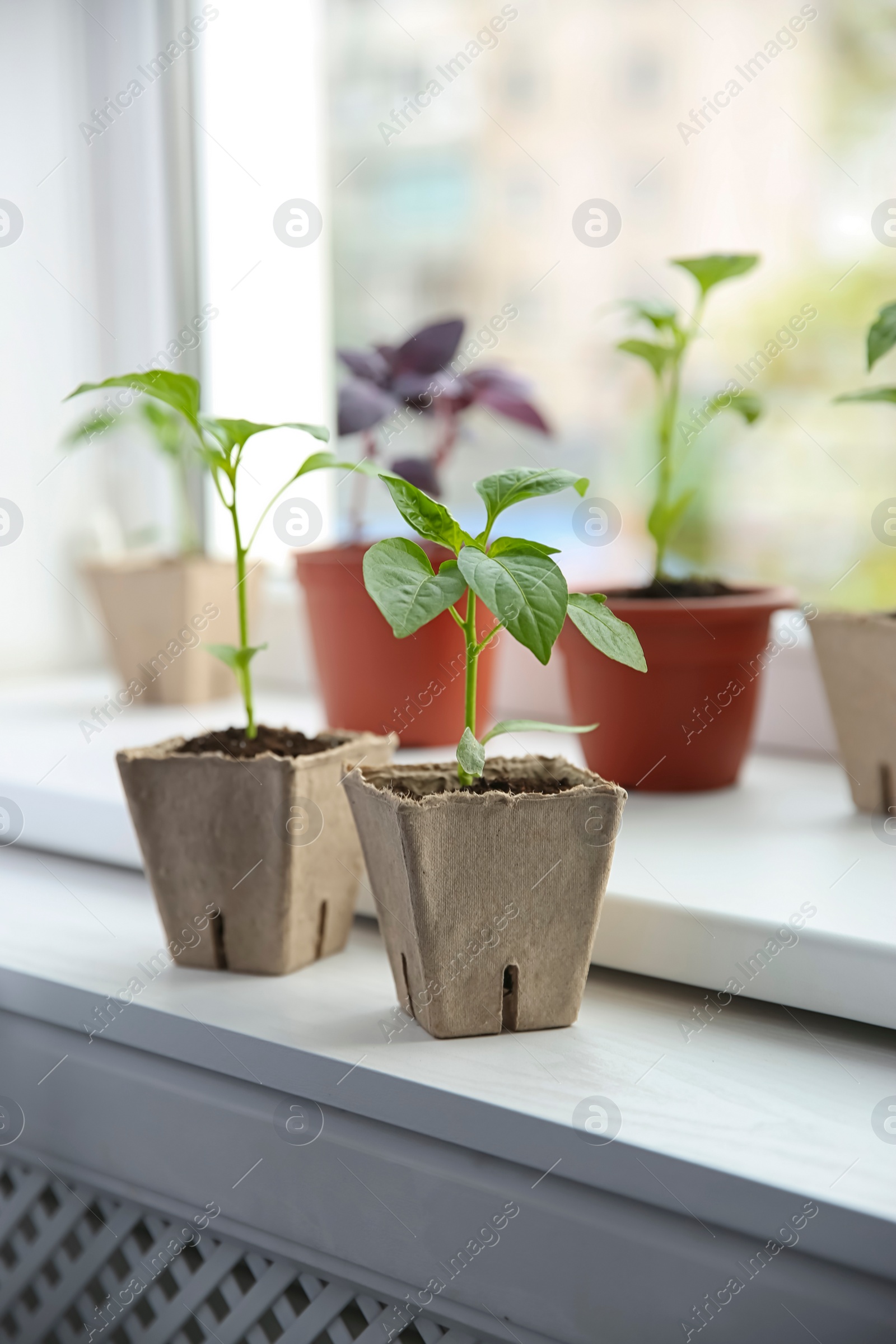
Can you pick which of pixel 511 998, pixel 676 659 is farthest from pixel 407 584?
pixel 676 659

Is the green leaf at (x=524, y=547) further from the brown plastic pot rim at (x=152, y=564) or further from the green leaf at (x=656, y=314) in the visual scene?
the brown plastic pot rim at (x=152, y=564)

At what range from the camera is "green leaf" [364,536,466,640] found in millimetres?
688

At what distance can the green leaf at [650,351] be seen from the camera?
1.06 meters

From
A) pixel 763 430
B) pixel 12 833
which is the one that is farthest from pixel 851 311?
pixel 12 833

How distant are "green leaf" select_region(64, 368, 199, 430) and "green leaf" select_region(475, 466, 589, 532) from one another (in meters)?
0.22

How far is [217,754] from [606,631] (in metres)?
0.32

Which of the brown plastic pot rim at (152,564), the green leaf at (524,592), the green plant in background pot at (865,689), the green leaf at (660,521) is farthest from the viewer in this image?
the brown plastic pot rim at (152,564)

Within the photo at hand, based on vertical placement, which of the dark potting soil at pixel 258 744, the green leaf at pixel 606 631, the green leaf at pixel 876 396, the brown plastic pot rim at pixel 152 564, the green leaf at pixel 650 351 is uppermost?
the green leaf at pixel 650 351

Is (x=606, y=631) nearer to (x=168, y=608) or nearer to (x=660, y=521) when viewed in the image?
(x=660, y=521)

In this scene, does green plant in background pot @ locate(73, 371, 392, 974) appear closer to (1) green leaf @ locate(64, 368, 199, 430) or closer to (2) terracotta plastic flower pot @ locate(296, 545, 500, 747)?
(1) green leaf @ locate(64, 368, 199, 430)

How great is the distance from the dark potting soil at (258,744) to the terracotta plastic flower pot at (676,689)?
0.99 feet

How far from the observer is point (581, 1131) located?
0.66m

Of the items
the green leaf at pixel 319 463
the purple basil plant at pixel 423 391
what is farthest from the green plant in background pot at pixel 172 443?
the green leaf at pixel 319 463

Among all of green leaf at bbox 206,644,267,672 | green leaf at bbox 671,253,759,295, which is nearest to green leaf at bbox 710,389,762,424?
green leaf at bbox 671,253,759,295
